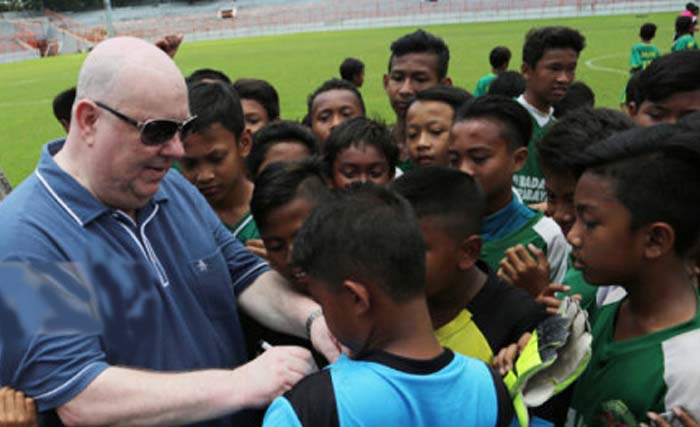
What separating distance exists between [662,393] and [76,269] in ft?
5.83

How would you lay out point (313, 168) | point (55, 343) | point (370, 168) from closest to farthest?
point (55, 343) < point (313, 168) < point (370, 168)

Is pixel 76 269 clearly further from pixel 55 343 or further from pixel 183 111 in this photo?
pixel 183 111

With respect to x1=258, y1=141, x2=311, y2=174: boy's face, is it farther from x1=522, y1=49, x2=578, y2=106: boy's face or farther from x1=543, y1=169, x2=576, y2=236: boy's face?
x1=522, y1=49, x2=578, y2=106: boy's face

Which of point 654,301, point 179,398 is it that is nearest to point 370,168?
point 654,301

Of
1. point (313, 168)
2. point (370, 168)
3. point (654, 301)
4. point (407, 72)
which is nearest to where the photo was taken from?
point (654, 301)

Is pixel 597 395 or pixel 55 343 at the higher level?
pixel 55 343

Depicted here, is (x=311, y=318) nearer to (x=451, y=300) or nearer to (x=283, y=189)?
(x=451, y=300)

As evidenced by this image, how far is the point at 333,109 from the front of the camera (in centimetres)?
524

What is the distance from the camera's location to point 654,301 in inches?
86.5

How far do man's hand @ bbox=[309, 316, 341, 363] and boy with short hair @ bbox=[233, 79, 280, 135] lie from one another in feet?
10.6

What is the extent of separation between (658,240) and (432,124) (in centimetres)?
215

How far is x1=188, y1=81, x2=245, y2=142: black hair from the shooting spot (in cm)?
351

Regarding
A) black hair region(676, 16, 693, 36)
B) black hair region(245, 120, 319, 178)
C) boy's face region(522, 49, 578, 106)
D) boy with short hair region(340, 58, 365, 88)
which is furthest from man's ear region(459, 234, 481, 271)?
black hair region(676, 16, 693, 36)

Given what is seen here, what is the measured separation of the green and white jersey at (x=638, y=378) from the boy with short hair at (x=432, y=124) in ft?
6.41
